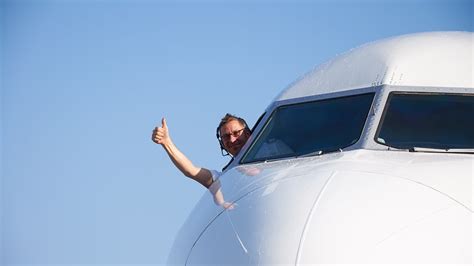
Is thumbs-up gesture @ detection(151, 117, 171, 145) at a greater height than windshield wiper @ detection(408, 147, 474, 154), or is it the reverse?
thumbs-up gesture @ detection(151, 117, 171, 145)

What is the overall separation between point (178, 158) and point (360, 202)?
3303 millimetres

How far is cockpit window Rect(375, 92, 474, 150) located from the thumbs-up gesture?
2.28 metres

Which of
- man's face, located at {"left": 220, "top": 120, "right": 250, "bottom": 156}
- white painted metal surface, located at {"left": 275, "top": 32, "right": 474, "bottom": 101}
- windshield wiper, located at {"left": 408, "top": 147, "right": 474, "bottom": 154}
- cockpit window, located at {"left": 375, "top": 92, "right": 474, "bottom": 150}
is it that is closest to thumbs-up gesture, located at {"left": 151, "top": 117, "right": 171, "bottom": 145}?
man's face, located at {"left": 220, "top": 120, "right": 250, "bottom": 156}

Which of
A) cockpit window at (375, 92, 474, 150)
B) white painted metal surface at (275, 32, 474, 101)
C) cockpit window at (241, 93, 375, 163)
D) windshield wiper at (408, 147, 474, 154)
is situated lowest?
windshield wiper at (408, 147, 474, 154)

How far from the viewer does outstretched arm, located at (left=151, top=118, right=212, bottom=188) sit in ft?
29.8

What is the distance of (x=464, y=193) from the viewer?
6.31 m

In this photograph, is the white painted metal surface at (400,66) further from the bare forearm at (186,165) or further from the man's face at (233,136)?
the bare forearm at (186,165)

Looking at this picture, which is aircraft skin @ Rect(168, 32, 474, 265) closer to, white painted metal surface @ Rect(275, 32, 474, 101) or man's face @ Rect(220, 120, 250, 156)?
white painted metal surface @ Rect(275, 32, 474, 101)

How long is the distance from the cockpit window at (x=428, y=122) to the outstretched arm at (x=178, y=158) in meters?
2.03

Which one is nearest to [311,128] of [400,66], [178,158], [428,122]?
[400,66]

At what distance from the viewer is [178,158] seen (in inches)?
360

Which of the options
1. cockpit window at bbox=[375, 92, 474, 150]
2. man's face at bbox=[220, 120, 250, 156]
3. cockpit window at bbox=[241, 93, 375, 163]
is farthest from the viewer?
man's face at bbox=[220, 120, 250, 156]

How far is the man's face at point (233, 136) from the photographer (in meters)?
9.51

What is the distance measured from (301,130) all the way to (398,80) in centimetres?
106
